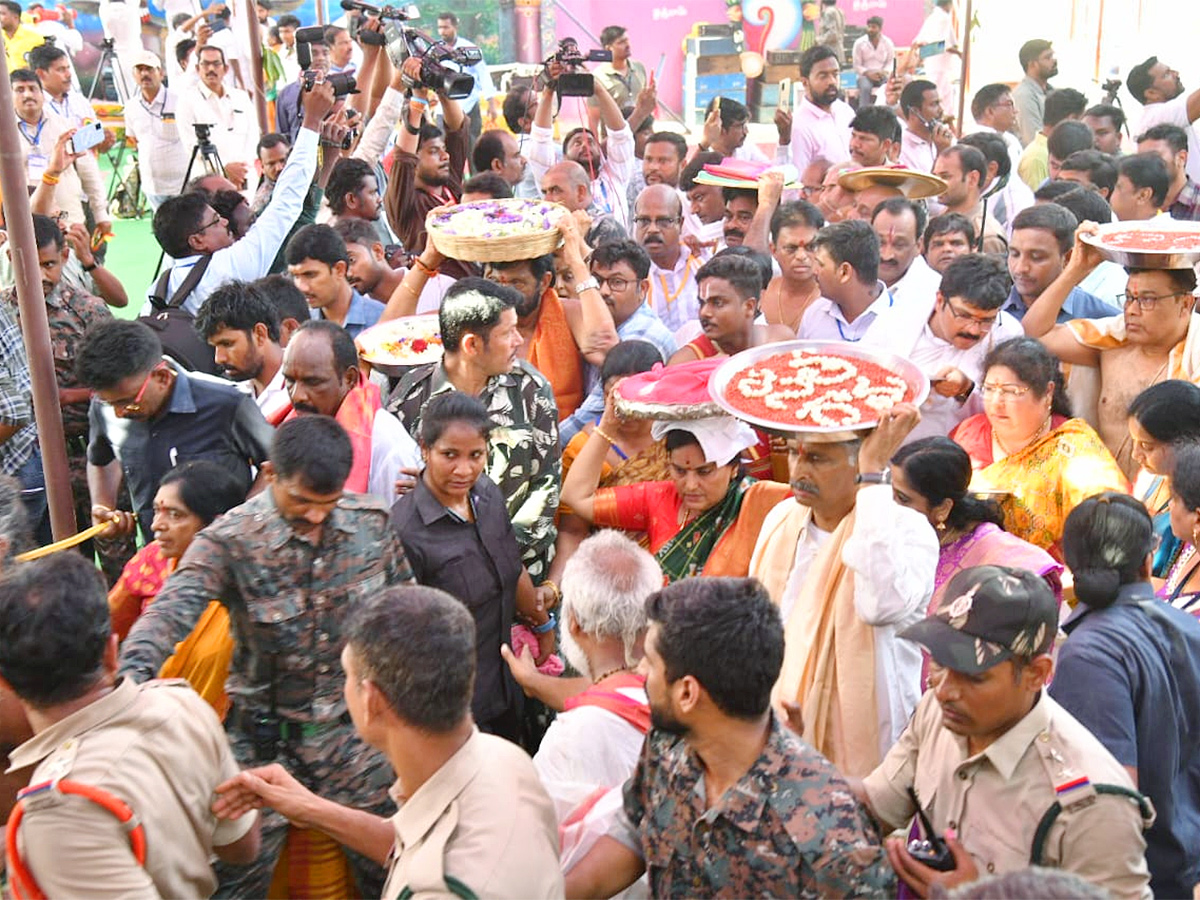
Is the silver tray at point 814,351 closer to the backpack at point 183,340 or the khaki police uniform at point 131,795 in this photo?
the khaki police uniform at point 131,795

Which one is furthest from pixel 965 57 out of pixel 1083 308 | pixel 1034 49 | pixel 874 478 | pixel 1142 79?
pixel 874 478

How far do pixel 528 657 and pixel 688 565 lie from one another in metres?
0.55

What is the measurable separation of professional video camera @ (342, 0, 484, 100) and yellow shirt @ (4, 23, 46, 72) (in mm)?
7242

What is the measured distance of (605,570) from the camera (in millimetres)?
2604

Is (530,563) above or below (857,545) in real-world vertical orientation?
below

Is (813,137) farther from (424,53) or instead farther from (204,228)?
(204,228)

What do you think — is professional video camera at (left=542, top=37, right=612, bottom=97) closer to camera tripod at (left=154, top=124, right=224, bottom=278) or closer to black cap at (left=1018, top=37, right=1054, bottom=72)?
camera tripod at (left=154, top=124, right=224, bottom=278)

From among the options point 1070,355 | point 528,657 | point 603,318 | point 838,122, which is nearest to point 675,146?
point 838,122

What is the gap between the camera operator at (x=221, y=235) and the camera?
16.9 ft

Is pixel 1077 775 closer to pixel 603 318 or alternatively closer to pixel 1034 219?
pixel 603 318

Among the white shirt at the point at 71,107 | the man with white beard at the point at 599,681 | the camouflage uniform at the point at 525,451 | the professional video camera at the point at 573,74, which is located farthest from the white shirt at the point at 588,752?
the white shirt at the point at 71,107

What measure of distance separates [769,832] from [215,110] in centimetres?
953

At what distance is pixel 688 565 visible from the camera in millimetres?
3396

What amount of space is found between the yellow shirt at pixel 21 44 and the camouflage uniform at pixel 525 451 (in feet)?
34.9
